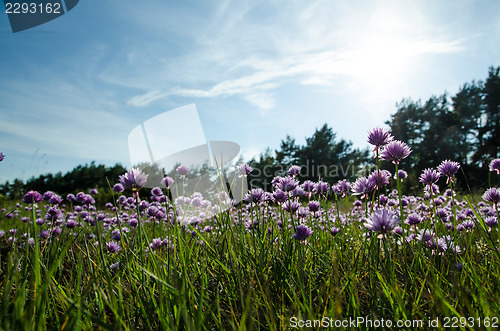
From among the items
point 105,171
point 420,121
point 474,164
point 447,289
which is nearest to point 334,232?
point 447,289

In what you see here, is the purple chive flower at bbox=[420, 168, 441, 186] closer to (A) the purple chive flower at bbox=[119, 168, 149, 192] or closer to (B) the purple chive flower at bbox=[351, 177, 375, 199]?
(B) the purple chive flower at bbox=[351, 177, 375, 199]

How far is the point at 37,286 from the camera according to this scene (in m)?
1.30

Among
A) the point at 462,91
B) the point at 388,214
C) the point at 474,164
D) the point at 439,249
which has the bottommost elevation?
the point at 439,249

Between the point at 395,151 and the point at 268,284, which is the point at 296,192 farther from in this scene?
the point at 268,284

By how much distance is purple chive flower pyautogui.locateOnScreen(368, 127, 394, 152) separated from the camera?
171 centimetres

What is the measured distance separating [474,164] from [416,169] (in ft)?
18.7

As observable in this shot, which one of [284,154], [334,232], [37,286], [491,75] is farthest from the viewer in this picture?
[284,154]

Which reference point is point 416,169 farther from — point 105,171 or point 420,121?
point 105,171

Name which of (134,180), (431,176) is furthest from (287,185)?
(431,176)

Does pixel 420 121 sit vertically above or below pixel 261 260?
above

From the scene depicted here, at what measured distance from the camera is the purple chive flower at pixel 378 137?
1707mm

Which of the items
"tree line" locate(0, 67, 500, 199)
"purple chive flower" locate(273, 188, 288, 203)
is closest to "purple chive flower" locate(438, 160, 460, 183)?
"purple chive flower" locate(273, 188, 288, 203)

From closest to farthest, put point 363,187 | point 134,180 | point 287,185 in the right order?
point 134,180 < point 363,187 < point 287,185

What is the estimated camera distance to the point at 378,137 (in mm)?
1714
